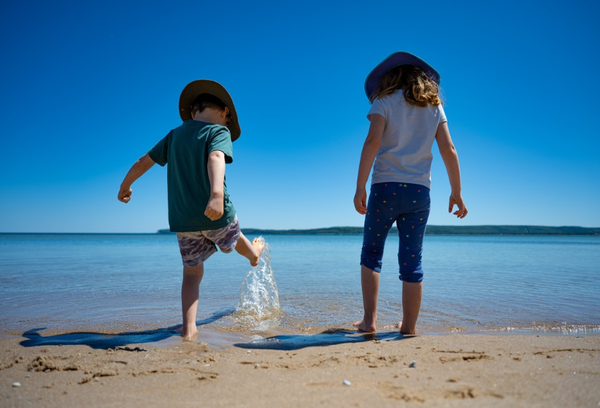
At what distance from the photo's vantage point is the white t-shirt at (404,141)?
105 inches

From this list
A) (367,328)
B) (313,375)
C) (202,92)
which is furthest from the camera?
(202,92)

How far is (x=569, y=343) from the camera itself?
224 centimetres

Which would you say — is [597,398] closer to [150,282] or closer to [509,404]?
[509,404]

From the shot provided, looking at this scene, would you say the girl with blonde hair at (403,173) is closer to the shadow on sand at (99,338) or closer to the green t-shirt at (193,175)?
the green t-shirt at (193,175)

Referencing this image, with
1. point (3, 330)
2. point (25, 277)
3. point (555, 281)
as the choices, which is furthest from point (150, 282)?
point (555, 281)

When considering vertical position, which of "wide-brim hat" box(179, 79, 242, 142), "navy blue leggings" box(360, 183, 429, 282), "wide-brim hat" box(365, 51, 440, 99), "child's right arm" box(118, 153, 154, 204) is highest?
"wide-brim hat" box(365, 51, 440, 99)

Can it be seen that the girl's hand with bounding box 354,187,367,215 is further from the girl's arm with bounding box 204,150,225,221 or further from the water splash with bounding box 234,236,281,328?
the water splash with bounding box 234,236,281,328

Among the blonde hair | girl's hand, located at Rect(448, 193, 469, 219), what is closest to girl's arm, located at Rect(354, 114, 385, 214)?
the blonde hair

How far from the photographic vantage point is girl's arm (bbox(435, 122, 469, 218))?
2.83m

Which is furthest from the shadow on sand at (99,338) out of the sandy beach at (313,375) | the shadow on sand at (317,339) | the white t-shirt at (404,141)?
the white t-shirt at (404,141)

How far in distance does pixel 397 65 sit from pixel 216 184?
1668 millimetres

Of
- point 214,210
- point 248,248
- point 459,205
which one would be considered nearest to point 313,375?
point 214,210

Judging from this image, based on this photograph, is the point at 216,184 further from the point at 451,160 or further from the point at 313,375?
the point at 451,160

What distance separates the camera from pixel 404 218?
2703mm
